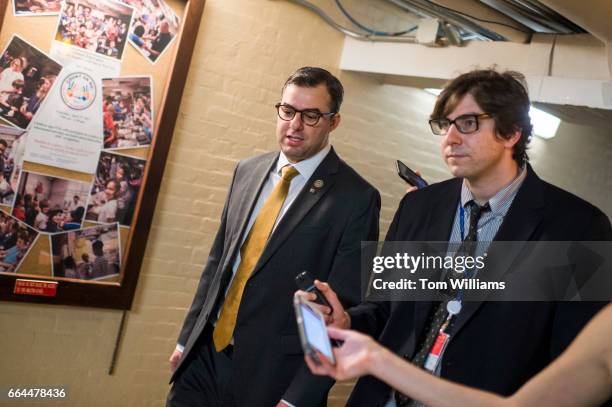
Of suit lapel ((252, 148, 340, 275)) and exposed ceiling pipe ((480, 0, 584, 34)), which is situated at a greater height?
exposed ceiling pipe ((480, 0, 584, 34))

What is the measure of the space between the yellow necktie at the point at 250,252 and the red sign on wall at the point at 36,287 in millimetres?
1377

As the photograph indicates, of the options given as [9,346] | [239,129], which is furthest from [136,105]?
[9,346]

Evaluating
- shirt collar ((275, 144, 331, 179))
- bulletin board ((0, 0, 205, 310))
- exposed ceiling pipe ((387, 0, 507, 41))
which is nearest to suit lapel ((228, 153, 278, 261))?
shirt collar ((275, 144, 331, 179))

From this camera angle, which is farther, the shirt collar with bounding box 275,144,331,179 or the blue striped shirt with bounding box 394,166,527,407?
the shirt collar with bounding box 275,144,331,179

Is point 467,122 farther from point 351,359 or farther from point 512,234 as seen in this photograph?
point 351,359

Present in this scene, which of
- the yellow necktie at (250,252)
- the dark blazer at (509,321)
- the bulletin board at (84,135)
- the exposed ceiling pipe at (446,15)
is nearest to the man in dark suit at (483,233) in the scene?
the dark blazer at (509,321)

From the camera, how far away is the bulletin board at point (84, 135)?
337 centimetres

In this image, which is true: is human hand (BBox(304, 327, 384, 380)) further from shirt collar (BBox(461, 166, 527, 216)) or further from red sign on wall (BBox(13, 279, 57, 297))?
red sign on wall (BBox(13, 279, 57, 297))

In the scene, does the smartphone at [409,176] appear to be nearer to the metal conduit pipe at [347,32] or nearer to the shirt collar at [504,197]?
the shirt collar at [504,197]

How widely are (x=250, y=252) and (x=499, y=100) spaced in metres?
1.09

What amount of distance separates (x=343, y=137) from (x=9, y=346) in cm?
246

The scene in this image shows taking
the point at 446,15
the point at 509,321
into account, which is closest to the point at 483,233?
the point at 509,321

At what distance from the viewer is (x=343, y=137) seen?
468 cm

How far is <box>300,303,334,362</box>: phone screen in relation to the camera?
122 centimetres
